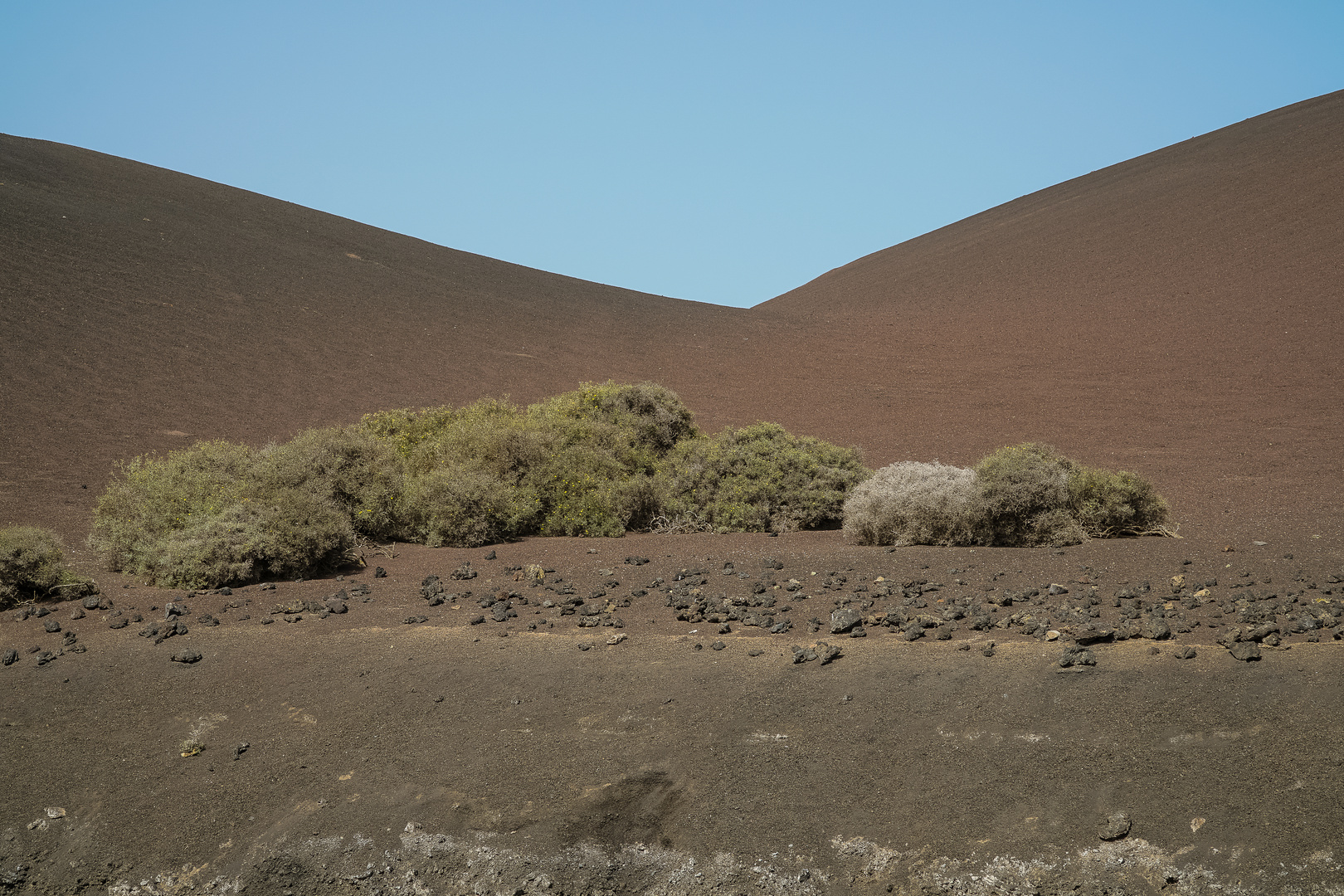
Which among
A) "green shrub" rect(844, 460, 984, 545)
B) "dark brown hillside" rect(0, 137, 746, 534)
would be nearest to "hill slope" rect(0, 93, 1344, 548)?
"dark brown hillside" rect(0, 137, 746, 534)

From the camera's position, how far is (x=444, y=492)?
28.6 ft

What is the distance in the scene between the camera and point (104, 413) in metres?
16.1

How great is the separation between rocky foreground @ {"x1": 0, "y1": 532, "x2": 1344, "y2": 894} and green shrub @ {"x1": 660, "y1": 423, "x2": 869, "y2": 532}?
255 cm

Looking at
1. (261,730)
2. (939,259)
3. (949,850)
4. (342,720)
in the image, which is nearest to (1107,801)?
(949,850)

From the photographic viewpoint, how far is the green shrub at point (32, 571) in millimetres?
6613

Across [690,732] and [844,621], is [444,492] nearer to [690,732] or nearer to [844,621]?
[844,621]

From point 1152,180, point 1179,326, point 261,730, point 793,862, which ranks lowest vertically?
point 261,730

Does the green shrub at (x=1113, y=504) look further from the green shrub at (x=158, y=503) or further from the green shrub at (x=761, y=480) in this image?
the green shrub at (x=158, y=503)

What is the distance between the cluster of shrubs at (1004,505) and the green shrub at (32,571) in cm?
630

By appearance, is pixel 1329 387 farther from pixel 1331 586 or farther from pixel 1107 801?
pixel 1107 801

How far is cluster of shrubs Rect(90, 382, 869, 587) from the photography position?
292 inches

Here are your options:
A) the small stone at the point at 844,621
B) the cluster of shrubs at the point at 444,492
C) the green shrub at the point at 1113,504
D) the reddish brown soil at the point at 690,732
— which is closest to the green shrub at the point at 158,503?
the cluster of shrubs at the point at 444,492

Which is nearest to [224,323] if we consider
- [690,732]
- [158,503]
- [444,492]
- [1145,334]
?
[158,503]

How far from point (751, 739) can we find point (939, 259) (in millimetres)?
43412
